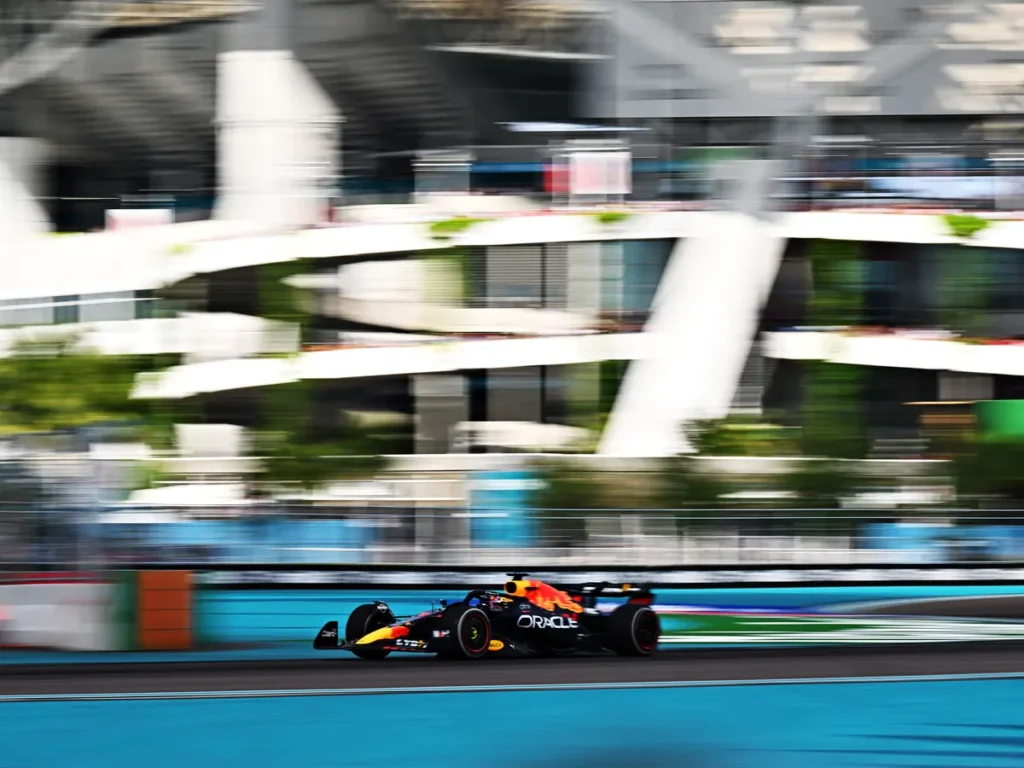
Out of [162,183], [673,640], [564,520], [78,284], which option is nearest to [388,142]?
[162,183]

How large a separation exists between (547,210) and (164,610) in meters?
14.2

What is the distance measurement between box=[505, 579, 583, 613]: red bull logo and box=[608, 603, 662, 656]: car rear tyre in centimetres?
24

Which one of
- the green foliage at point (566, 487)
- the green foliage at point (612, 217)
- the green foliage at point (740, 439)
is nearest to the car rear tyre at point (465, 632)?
the green foliage at point (566, 487)

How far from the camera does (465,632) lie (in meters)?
8.85

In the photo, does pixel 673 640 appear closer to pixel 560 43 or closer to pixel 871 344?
pixel 871 344

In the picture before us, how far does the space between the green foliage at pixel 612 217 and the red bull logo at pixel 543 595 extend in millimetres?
14183

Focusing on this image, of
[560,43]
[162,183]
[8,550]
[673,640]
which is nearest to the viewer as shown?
[8,550]

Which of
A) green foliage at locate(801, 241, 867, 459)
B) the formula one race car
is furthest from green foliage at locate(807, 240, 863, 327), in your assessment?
the formula one race car

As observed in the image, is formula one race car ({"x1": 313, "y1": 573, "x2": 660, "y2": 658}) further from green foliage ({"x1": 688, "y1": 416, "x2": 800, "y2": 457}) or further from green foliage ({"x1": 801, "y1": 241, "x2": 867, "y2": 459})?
green foliage ({"x1": 688, "y1": 416, "x2": 800, "y2": 457})

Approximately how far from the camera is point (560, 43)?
2506cm

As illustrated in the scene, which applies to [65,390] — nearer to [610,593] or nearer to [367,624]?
[367,624]

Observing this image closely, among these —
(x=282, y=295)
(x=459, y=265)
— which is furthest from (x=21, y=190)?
(x=459, y=265)

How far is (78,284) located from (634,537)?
48.8 ft

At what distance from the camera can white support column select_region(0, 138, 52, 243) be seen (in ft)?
87.9
